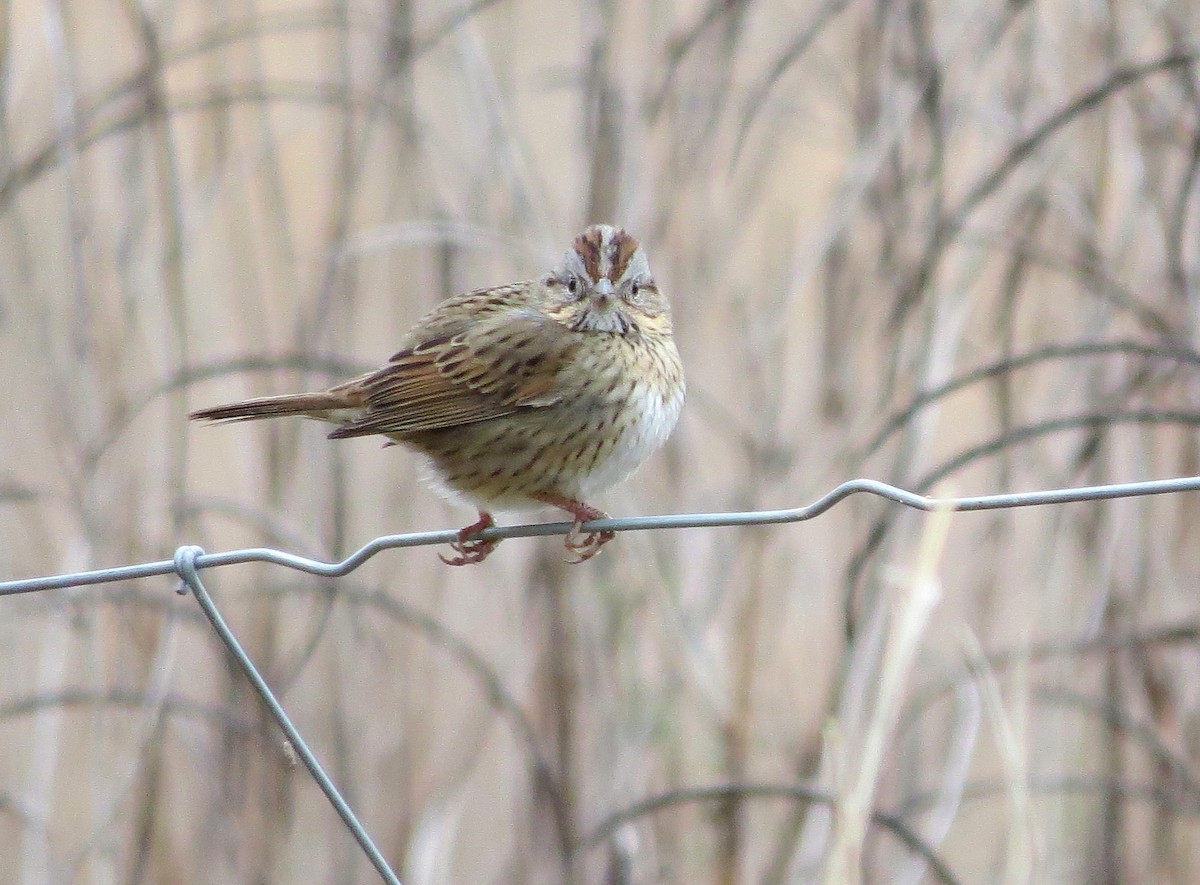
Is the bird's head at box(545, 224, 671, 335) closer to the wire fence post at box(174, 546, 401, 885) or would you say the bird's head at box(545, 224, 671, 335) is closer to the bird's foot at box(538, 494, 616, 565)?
the bird's foot at box(538, 494, 616, 565)

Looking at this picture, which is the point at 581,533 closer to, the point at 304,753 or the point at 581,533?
the point at 581,533

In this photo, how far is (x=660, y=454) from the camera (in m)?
3.36

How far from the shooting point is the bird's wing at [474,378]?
267cm

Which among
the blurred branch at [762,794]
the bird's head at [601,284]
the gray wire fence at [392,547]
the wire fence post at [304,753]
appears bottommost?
the blurred branch at [762,794]

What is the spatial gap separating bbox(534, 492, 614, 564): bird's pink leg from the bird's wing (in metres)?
0.17

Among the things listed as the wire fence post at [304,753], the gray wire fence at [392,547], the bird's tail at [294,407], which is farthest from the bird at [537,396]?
the wire fence post at [304,753]

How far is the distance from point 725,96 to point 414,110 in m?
0.70

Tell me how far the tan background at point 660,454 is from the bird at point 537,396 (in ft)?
1.02

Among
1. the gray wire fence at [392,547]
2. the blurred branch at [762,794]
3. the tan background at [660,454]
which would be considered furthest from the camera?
the tan background at [660,454]

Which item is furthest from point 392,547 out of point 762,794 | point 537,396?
point 762,794

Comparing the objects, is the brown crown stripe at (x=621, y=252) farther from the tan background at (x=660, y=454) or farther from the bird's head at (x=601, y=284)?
the tan background at (x=660, y=454)

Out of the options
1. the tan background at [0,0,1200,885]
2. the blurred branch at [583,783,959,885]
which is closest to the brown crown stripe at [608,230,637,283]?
the tan background at [0,0,1200,885]

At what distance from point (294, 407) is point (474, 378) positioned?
13.0 inches

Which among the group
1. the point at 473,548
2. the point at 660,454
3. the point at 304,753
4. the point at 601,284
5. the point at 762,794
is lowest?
the point at 762,794
